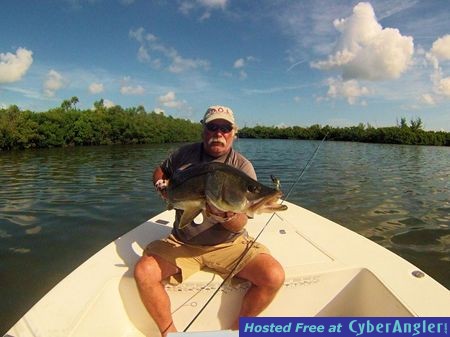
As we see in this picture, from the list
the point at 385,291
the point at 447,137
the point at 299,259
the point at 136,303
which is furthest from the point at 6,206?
the point at 447,137

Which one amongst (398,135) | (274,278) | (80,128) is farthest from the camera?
(398,135)

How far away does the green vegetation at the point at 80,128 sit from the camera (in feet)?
139

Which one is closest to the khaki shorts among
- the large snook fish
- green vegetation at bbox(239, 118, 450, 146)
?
the large snook fish

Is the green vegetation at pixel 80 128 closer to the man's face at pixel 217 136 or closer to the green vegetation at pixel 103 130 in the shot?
the green vegetation at pixel 103 130

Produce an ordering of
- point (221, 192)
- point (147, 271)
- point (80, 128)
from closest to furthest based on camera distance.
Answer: point (221, 192)
point (147, 271)
point (80, 128)

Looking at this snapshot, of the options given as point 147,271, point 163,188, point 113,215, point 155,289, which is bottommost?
point 113,215

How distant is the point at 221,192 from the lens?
2613 mm

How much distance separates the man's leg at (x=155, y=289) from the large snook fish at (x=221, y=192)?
2.22 ft

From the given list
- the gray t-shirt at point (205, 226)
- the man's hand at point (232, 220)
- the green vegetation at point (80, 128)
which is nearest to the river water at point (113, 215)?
the gray t-shirt at point (205, 226)

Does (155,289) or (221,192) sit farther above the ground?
(221,192)

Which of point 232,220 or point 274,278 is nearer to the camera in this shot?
point 274,278

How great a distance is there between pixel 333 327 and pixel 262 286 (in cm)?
130

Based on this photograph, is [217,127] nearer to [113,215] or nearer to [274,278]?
[274,278]

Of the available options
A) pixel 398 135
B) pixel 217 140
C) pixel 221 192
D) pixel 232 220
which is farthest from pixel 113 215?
pixel 398 135
